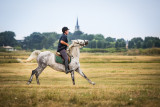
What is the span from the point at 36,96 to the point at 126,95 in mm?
4130

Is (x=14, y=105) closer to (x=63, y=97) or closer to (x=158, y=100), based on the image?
(x=63, y=97)

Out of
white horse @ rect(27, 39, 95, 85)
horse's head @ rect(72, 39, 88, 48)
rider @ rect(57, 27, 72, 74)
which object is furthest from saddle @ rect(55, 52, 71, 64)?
horse's head @ rect(72, 39, 88, 48)

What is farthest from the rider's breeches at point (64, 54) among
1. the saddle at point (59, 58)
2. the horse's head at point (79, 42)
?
the horse's head at point (79, 42)

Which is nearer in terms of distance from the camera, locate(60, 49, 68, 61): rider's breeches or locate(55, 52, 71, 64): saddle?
locate(60, 49, 68, 61): rider's breeches

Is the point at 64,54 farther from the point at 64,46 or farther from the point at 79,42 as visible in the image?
the point at 79,42

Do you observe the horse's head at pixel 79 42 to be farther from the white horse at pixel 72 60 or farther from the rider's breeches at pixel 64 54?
the rider's breeches at pixel 64 54

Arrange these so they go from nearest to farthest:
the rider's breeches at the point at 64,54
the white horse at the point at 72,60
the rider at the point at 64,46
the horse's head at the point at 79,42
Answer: the rider at the point at 64,46, the rider's breeches at the point at 64,54, the white horse at the point at 72,60, the horse's head at the point at 79,42

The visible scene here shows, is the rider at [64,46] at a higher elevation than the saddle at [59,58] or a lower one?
higher

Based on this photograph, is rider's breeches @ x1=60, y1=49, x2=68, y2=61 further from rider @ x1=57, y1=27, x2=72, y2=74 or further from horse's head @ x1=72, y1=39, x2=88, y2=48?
horse's head @ x1=72, y1=39, x2=88, y2=48

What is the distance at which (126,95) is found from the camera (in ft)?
34.1

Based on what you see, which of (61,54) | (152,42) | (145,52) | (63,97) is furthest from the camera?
(152,42)

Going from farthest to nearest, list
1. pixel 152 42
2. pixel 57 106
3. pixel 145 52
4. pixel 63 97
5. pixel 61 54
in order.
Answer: pixel 152 42 < pixel 145 52 < pixel 61 54 < pixel 63 97 < pixel 57 106

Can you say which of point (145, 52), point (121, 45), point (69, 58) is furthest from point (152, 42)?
point (69, 58)

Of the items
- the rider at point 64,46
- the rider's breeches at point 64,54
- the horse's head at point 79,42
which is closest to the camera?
the rider at point 64,46
